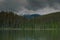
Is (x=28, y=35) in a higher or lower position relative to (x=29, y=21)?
lower

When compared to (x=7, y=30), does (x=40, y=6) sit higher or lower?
higher

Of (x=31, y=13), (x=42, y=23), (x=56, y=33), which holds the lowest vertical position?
(x=56, y=33)

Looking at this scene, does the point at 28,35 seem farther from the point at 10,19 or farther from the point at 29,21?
the point at 10,19

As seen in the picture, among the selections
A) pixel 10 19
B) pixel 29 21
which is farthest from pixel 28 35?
pixel 10 19

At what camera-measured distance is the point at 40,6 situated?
1.77 metres

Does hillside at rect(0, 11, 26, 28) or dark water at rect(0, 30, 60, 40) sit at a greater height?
hillside at rect(0, 11, 26, 28)

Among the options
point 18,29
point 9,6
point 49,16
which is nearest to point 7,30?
point 18,29

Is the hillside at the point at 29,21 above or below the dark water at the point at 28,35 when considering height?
above

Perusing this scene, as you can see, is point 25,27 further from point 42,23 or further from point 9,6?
point 9,6

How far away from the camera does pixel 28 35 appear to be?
174 cm

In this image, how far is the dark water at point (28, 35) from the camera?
1.73 meters

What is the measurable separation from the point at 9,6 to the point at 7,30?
0.98ft

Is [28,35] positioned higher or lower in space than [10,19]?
lower

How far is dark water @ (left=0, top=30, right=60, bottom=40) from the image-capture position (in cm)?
173
